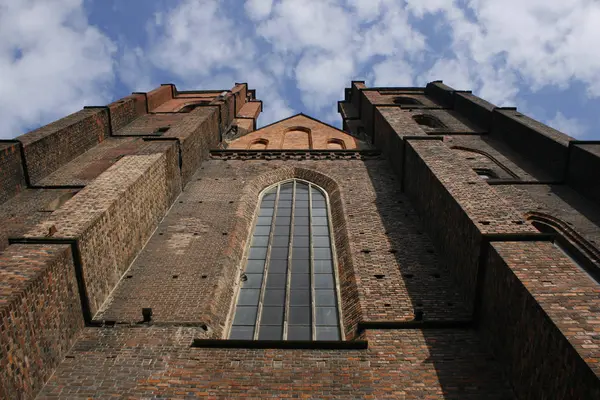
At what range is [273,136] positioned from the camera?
16.0m

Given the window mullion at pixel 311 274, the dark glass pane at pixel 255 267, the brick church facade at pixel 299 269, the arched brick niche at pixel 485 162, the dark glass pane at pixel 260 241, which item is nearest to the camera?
the brick church facade at pixel 299 269

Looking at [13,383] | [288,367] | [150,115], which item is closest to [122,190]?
[13,383]

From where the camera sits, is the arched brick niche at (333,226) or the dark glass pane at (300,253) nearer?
the arched brick niche at (333,226)

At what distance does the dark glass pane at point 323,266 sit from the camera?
8023 millimetres

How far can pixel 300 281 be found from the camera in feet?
25.5

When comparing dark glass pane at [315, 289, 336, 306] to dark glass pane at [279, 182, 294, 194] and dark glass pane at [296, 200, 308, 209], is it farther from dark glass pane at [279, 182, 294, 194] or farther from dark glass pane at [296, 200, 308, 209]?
dark glass pane at [279, 182, 294, 194]

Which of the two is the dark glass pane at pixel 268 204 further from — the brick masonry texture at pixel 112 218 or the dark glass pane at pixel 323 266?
the dark glass pane at pixel 323 266

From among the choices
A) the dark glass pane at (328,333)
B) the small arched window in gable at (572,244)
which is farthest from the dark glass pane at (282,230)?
the small arched window in gable at (572,244)

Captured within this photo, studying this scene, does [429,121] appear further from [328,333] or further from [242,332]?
[242,332]

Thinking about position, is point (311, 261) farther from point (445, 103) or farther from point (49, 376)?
point (445, 103)

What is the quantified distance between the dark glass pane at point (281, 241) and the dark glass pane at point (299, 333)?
8.15 ft

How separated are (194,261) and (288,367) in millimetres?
3064

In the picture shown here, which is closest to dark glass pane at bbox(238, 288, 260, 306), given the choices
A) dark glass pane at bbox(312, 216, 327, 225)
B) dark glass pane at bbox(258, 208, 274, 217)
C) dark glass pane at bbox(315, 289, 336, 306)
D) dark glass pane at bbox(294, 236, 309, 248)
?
dark glass pane at bbox(315, 289, 336, 306)

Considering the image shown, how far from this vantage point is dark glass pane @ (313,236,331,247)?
8891mm
